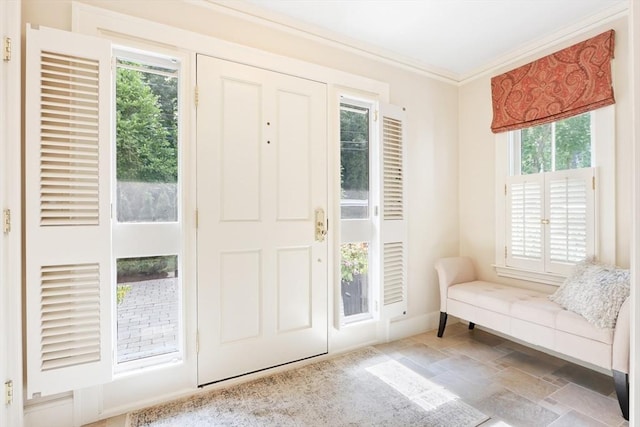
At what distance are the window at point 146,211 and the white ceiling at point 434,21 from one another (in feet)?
2.66

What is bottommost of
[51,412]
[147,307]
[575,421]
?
[575,421]

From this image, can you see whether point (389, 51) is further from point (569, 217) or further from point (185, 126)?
Answer: point (569, 217)

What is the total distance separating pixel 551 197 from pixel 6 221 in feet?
12.1

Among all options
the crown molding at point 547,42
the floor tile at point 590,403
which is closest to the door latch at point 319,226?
the floor tile at point 590,403

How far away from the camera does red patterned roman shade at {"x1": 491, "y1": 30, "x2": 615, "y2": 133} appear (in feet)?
7.78

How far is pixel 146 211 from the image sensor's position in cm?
204

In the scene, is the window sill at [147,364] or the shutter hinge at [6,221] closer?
the shutter hinge at [6,221]

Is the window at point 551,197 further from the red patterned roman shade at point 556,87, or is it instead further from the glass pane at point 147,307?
the glass pane at point 147,307

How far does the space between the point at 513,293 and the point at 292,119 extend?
2.34 m

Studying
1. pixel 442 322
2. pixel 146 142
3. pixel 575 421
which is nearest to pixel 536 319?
pixel 575 421

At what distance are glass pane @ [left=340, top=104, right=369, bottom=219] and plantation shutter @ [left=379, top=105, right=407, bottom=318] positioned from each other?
160 millimetres

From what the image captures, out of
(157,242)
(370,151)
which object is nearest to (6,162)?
(157,242)

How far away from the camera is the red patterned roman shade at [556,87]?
237 cm

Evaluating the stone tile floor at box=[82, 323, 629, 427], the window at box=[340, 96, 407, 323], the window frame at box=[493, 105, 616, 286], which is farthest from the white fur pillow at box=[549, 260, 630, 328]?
the window at box=[340, 96, 407, 323]
